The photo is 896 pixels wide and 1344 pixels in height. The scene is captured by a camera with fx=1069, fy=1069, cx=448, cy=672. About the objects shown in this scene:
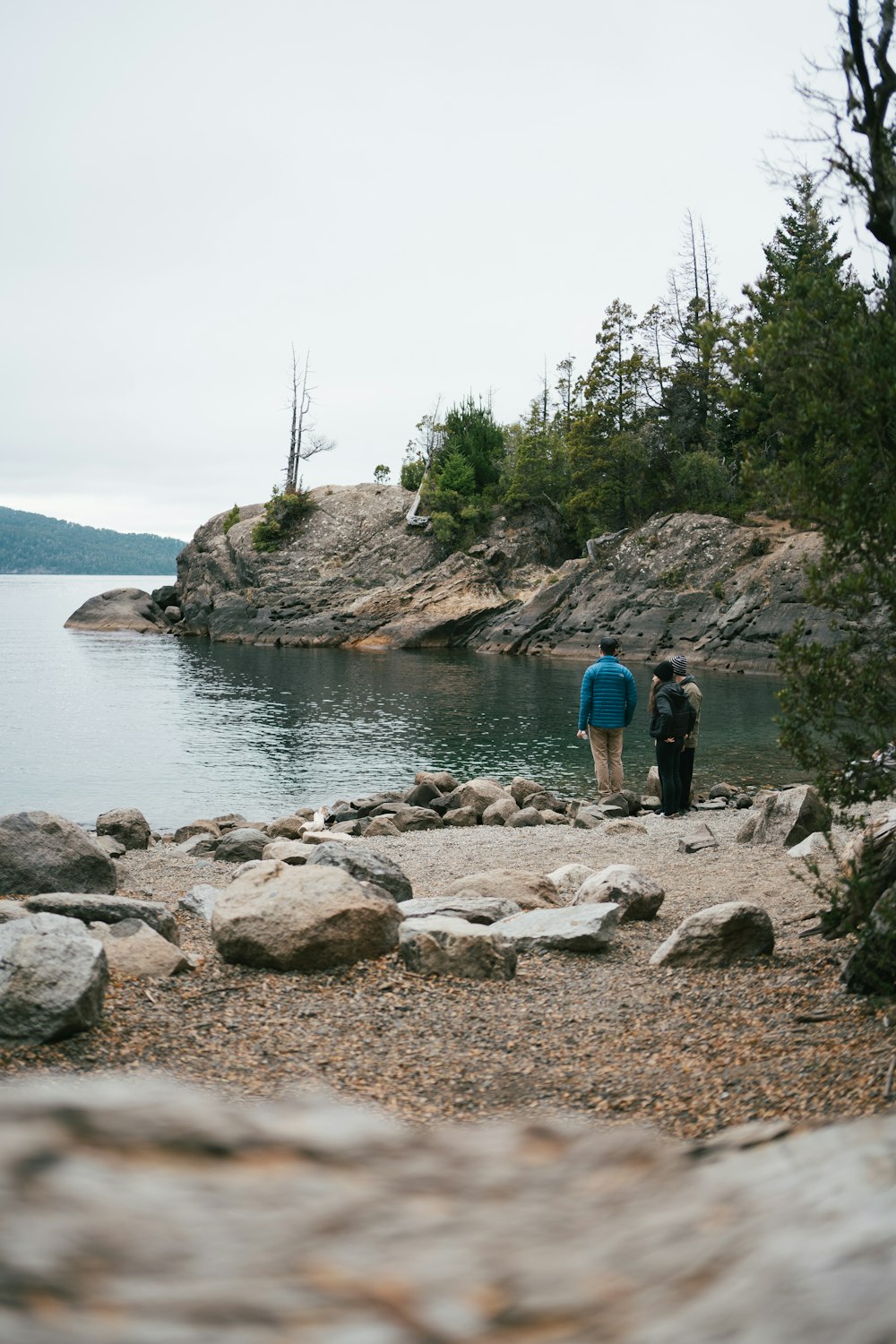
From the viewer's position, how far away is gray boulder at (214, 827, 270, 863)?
1441 cm

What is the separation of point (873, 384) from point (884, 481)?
54 cm

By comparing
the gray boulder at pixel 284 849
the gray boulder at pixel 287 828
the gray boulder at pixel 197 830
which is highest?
the gray boulder at pixel 284 849

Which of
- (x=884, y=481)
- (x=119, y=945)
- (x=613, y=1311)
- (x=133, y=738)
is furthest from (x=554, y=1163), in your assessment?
(x=133, y=738)

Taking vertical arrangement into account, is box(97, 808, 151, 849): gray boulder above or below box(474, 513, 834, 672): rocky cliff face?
below

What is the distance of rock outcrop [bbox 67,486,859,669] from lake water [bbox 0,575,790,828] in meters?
6.05

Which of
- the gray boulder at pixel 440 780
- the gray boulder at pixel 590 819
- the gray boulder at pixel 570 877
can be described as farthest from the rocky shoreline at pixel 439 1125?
the gray boulder at pixel 440 780

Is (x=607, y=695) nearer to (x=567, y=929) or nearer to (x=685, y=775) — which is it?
(x=685, y=775)

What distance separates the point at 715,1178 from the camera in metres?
3.86

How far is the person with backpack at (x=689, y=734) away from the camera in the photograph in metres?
16.3

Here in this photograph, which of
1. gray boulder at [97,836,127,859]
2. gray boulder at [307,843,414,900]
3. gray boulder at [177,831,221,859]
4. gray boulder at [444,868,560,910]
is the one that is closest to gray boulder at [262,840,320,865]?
gray boulder at [177,831,221,859]

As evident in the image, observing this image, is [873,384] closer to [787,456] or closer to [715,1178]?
[787,456]

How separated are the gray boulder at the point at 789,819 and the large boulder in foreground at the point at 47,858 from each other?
7.59m

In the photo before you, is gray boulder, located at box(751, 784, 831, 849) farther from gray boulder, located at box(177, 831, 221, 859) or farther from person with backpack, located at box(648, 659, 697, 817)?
gray boulder, located at box(177, 831, 221, 859)

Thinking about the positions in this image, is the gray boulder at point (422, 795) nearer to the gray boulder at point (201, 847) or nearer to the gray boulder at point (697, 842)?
the gray boulder at point (201, 847)
